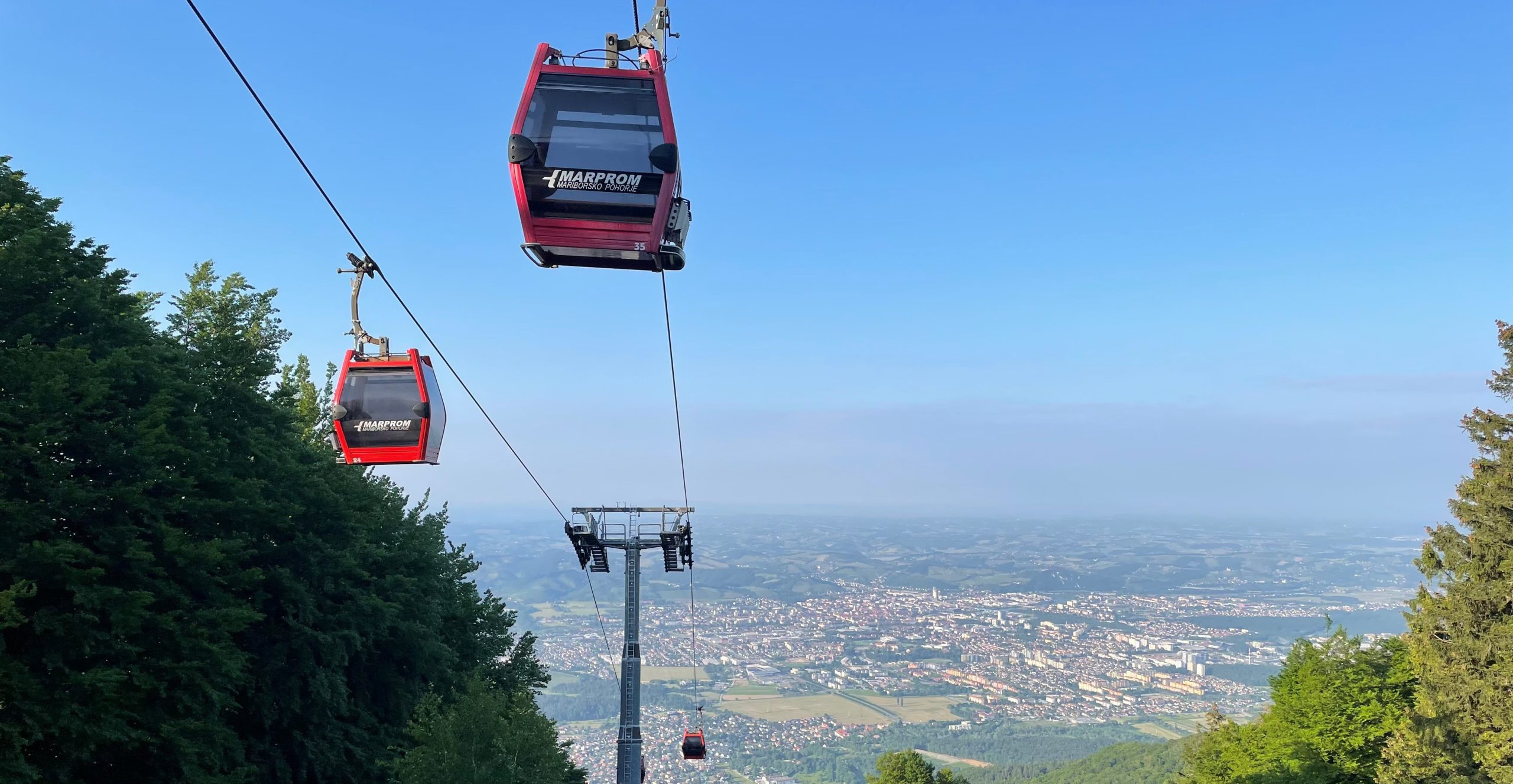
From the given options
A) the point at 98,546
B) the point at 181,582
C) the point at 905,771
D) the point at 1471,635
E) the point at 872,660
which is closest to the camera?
the point at 98,546

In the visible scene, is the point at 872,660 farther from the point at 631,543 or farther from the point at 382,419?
the point at 382,419

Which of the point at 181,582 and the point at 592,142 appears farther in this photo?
the point at 181,582

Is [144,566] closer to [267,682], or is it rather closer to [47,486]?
[47,486]

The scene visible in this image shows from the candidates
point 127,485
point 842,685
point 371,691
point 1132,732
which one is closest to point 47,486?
point 127,485

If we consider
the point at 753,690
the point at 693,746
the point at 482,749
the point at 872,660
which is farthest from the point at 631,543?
the point at 872,660

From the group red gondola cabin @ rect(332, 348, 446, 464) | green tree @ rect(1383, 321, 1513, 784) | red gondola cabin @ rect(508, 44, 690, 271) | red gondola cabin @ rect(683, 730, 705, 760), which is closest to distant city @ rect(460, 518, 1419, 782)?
red gondola cabin @ rect(683, 730, 705, 760)

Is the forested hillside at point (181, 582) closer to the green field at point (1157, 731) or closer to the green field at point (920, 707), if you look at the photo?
the green field at point (1157, 731)

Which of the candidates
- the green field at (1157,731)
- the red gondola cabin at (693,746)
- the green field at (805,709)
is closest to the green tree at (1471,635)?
the red gondola cabin at (693,746)
